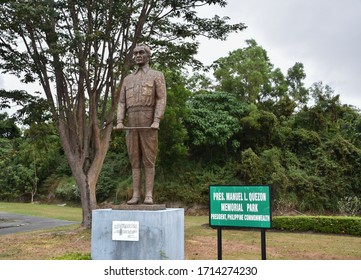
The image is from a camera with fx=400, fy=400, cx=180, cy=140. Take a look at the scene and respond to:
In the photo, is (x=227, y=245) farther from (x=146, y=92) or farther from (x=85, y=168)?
(x=85, y=168)

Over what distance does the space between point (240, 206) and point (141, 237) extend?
1567 mm

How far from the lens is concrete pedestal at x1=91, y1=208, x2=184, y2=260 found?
5.96 m

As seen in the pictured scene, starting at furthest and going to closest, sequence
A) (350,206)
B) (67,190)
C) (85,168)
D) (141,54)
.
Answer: (67,190) → (350,206) → (85,168) → (141,54)

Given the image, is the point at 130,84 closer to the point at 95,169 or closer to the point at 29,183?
the point at 95,169

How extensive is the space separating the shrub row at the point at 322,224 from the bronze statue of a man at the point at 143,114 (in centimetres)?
805

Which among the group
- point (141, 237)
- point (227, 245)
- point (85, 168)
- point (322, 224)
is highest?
point (85, 168)

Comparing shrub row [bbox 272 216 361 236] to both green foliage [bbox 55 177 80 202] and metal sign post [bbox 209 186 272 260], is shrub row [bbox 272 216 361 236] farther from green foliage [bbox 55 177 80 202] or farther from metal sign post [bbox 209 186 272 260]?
green foliage [bbox 55 177 80 202]

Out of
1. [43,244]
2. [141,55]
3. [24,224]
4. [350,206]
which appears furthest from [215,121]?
[141,55]

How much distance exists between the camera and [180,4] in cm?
1263

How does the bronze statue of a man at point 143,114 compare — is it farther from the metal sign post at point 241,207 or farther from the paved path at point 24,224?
the paved path at point 24,224

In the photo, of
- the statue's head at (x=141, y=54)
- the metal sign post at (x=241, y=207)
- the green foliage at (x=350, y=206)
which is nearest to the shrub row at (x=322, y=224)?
the green foliage at (x=350, y=206)

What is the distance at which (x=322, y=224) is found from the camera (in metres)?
13.1

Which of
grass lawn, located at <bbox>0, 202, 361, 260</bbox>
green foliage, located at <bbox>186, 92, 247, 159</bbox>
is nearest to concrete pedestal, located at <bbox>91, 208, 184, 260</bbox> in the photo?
grass lawn, located at <bbox>0, 202, 361, 260</bbox>

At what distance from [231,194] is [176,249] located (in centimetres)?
132
